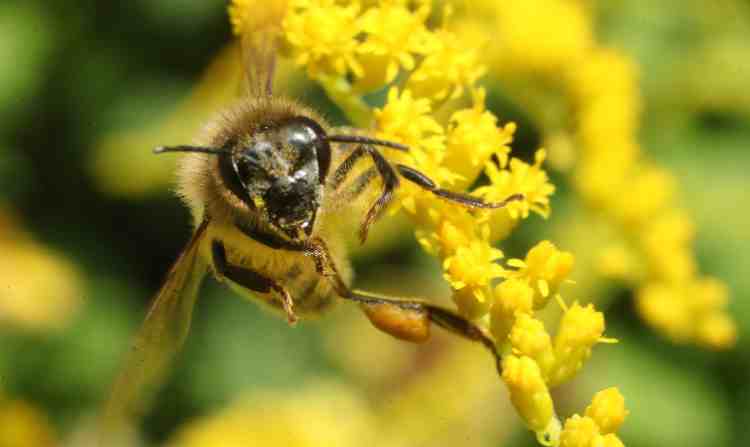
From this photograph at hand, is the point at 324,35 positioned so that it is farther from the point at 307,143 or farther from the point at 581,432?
the point at 581,432

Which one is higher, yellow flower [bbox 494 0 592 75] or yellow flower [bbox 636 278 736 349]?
yellow flower [bbox 494 0 592 75]

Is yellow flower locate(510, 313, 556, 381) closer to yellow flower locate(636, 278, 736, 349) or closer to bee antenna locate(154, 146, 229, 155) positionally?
bee antenna locate(154, 146, 229, 155)

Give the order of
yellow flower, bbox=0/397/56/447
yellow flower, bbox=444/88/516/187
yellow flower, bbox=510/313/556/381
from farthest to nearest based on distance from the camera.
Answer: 1. yellow flower, bbox=0/397/56/447
2. yellow flower, bbox=444/88/516/187
3. yellow flower, bbox=510/313/556/381

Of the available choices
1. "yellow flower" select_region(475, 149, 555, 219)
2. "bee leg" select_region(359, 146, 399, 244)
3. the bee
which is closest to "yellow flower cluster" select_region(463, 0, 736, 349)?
"yellow flower" select_region(475, 149, 555, 219)

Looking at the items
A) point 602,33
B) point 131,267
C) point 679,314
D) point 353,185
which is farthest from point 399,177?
point 131,267

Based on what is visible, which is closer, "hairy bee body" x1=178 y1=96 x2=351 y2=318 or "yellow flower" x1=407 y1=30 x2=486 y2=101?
"hairy bee body" x1=178 y1=96 x2=351 y2=318

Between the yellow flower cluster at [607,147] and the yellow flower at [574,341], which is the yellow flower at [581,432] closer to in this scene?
the yellow flower at [574,341]

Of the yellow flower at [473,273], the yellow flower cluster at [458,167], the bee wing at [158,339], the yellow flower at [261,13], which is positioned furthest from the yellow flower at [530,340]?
the yellow flower at [261,13]
